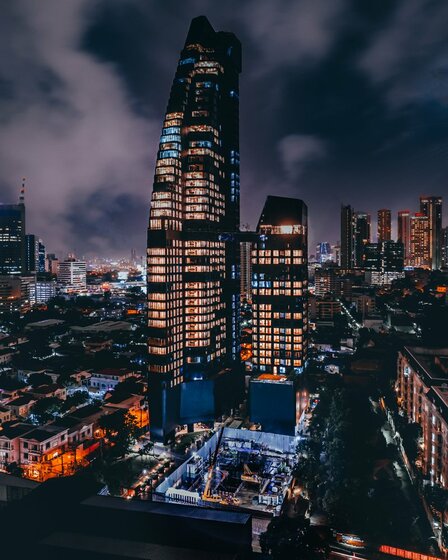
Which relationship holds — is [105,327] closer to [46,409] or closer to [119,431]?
[46,409]

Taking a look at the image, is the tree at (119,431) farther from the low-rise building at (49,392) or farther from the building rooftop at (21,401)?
the building rooftop at (21,401)

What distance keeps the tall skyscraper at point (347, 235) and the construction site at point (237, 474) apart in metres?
120

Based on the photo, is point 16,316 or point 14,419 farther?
point 16,316

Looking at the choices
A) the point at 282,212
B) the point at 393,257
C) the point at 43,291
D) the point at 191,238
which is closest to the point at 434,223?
the point at 393,257

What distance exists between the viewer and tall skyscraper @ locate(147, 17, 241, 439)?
121 feet

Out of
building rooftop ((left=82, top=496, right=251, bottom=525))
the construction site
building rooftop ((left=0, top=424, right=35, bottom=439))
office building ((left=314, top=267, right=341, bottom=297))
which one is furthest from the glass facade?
building rooftop ((left=82, top=496, right=251, bottom=525))

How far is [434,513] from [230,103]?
39511 millimetres

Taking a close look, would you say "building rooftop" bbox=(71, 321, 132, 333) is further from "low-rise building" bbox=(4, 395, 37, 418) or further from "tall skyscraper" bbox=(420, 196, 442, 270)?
"tall skyscraper" bbox=(420, 196, 442, 270)

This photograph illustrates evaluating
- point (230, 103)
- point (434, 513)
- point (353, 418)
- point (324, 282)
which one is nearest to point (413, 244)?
point (324, 282)

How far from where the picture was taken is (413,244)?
118 metres

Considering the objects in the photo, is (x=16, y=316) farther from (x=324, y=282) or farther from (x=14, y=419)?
(x=324, y=282)

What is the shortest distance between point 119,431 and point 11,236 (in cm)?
11103

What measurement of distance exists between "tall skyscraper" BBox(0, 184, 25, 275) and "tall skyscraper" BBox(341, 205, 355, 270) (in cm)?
9816

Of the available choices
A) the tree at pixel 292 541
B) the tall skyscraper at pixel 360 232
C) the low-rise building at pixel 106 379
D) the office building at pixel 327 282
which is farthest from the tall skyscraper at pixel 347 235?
the tree at pixel 292 541
